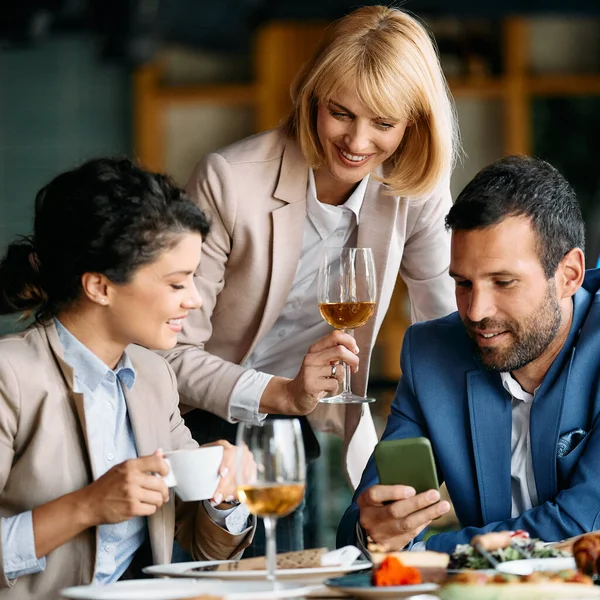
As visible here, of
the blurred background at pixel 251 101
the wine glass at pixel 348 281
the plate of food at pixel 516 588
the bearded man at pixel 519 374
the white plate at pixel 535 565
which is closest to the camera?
the plate of food at pixel 516 588

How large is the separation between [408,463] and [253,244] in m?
0.95

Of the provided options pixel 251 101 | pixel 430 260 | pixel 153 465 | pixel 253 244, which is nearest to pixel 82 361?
pixel 153 465

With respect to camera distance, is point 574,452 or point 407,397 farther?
point 407,397

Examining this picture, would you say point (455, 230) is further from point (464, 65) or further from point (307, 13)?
point (464, 65)

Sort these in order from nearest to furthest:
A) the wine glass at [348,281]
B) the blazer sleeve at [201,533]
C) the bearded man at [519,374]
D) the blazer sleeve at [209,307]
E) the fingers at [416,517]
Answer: the fingers at [416,517] → the blazer sleeve at [201,533] → the bearded man at [519,374] → the wine glass at [348,281] → the blazer sleeve at [209,307]

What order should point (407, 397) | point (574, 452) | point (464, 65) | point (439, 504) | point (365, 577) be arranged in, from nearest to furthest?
point (365, 577)
point (439, 504)
point (574, 452)
point (407, 397)
point (464, 65)

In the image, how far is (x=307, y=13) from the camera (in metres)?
4.50

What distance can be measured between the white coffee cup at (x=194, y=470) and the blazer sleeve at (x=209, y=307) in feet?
2.60

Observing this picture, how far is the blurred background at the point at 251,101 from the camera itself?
609cm

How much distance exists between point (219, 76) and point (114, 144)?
0.70 metres

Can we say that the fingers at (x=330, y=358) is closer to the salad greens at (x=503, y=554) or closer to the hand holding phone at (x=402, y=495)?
the hand holding phone at (x=402, y=495)

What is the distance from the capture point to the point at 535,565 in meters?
1.55

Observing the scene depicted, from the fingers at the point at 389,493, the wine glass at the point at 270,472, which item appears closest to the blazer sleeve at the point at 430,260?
the fingers at the point at 389,493

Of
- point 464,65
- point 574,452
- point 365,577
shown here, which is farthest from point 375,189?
point 464,65
